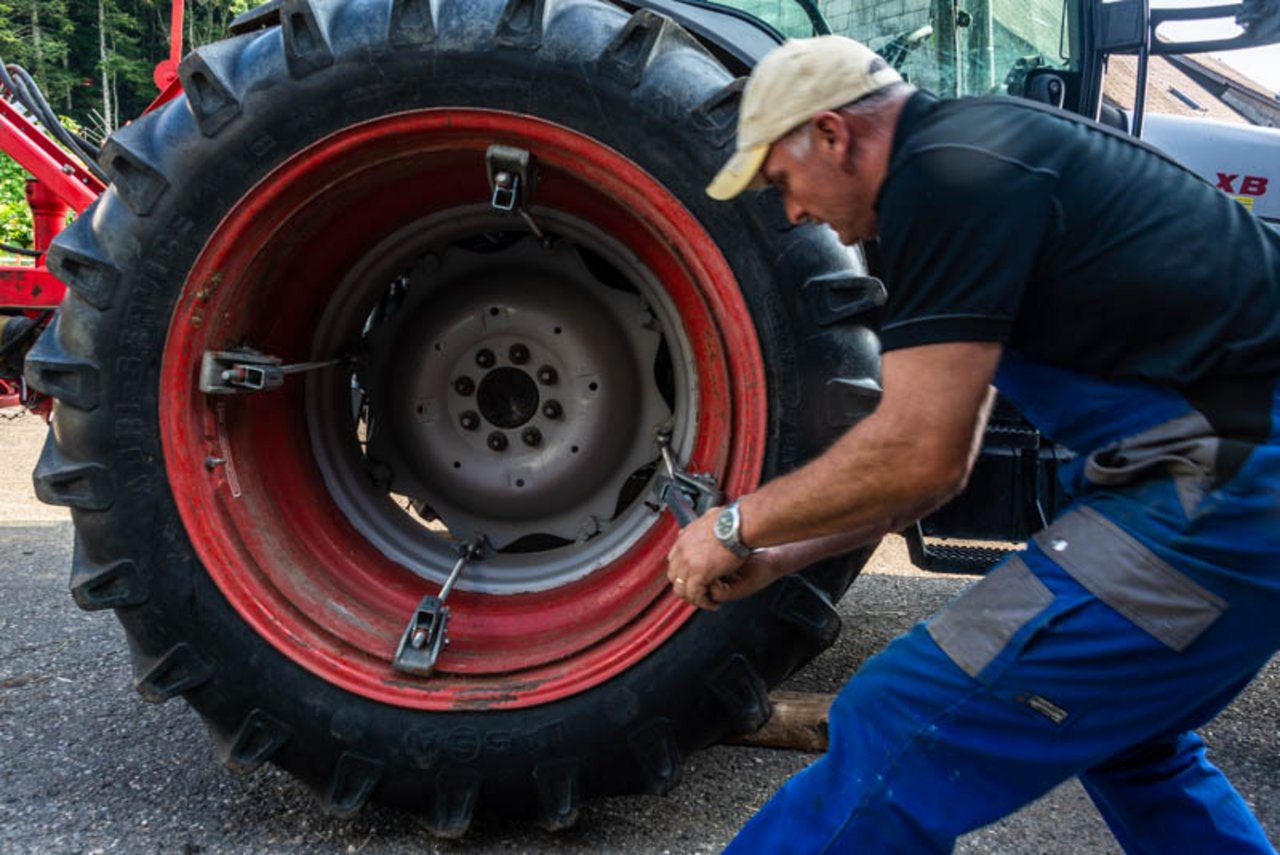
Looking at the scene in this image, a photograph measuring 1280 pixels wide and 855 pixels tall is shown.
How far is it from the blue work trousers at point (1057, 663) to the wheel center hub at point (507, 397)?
1236 mm

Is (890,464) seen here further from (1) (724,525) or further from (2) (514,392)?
(2) (514,392)

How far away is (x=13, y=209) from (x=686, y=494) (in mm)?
11059

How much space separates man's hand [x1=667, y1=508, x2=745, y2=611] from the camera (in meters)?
1.49

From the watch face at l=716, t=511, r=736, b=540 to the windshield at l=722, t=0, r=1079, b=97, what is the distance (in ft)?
6.03

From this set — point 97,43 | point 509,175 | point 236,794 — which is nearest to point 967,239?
point 509,175

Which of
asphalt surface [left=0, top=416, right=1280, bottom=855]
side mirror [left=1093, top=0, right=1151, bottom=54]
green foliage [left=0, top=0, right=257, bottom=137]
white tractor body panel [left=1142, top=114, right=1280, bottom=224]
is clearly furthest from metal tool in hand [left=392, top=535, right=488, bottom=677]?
green foliage [left=0, top=0, right=257, bottom=137]

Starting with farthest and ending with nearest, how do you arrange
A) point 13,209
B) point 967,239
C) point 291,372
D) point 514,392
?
point 13,209 < point 514,392 < point 291,372 < point 967,239

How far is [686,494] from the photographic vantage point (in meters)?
2.03

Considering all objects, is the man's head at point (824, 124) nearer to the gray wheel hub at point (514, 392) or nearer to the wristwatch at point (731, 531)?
the wristwatch at point (731, 531)

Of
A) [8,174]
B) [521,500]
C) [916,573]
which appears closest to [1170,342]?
[521,500]

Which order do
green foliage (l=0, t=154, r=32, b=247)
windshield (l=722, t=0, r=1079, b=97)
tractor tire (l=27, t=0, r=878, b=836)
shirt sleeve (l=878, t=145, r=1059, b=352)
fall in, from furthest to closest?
green foliage (l=0, t=154, r=32, b=247)
windshield (l=722, t=0, r=1079, b=97)
tractor tire (l=27, t=0, r=878, b=836)
shirt sleeve (l=878, t=145, r=1059, b=352)

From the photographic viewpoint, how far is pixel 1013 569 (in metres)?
1.37

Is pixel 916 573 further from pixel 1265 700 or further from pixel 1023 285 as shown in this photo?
pixel 1023 285

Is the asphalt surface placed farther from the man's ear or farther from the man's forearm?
the man's ear
